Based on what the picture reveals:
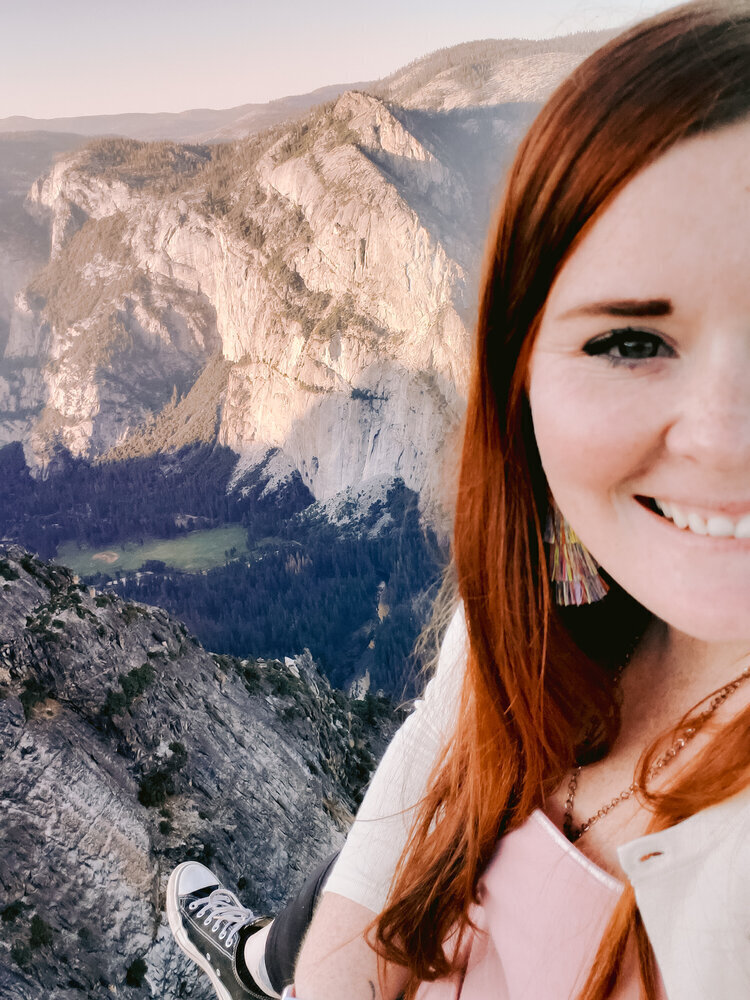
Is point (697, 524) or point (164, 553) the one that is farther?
point (164, 553)

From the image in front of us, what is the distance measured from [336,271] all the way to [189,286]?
1772 centimetres

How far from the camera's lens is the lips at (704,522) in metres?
0.58

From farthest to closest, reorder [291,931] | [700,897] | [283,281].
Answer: [283,281], [291,931], [700,897]

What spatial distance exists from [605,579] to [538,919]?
1.58 feet

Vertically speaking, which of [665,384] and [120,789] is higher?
[665,384]

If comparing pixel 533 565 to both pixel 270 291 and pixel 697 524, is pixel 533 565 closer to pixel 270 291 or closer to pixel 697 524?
pixel 697 524

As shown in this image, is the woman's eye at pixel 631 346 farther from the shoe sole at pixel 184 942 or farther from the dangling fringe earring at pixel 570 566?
the shoe sole at pixel 184 942

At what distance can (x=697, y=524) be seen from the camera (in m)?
0.60

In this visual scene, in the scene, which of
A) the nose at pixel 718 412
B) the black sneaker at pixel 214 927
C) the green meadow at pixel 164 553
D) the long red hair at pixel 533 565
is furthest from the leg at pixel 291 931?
the green meadow at pixel 164 553

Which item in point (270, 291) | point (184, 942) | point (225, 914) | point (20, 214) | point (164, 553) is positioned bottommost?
point (164, 553)

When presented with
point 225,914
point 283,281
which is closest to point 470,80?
point 283,281

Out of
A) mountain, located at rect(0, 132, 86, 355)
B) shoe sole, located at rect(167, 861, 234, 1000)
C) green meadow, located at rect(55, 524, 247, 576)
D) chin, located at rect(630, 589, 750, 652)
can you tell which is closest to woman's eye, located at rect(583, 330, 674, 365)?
chin, located at rect(630, 589, 750, 652)

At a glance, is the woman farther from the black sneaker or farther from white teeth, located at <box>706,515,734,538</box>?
the black sneaker

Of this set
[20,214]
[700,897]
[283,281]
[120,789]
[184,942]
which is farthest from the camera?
[20,214]
